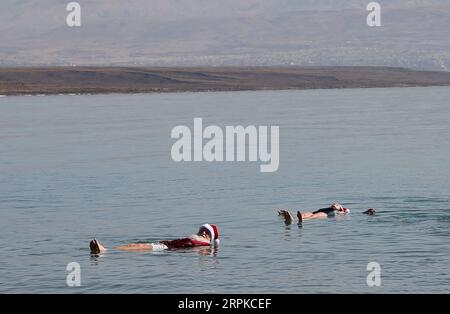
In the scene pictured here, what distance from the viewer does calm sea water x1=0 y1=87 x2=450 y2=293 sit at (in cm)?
3259

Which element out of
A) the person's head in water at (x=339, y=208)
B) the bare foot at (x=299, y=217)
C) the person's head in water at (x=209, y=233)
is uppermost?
the person's head in water at (x=339, y=208)

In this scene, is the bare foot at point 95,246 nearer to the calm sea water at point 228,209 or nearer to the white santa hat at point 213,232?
the calm sea water at point 228,209

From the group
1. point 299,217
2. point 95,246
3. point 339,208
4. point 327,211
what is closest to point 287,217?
point 299,217

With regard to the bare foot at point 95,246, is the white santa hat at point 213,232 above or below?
above

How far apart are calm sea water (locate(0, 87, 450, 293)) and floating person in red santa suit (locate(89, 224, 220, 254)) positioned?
484mm

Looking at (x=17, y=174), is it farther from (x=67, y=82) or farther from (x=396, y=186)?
(x=67, y=82)

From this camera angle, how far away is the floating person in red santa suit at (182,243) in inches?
1436

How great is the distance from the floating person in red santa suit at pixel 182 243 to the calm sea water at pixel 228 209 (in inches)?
19.0

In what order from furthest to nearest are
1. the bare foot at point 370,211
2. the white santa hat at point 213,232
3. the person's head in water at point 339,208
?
1. the bare foot at point 370,211
2. the person's head in water at point 339,208
3. the white santa hat at point 213,232

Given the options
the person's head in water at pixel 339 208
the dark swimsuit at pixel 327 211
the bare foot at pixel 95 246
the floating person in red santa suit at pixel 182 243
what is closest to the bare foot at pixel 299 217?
the dark swimsuit at pixel 327 211

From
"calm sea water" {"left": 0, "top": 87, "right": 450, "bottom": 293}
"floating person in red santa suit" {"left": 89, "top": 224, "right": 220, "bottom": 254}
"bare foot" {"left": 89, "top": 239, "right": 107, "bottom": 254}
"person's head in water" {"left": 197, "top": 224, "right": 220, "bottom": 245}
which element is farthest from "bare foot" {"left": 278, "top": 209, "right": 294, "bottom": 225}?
"bare foot" {"left": 89, "top": 239, "right": 107, "bottom": 254}

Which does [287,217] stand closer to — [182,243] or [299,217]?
[299,217]

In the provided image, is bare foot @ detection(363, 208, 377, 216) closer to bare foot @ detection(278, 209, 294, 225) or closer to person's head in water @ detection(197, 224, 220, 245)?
bare foot @ detection(278, 209, 294, 225)

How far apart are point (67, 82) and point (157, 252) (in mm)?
165238
